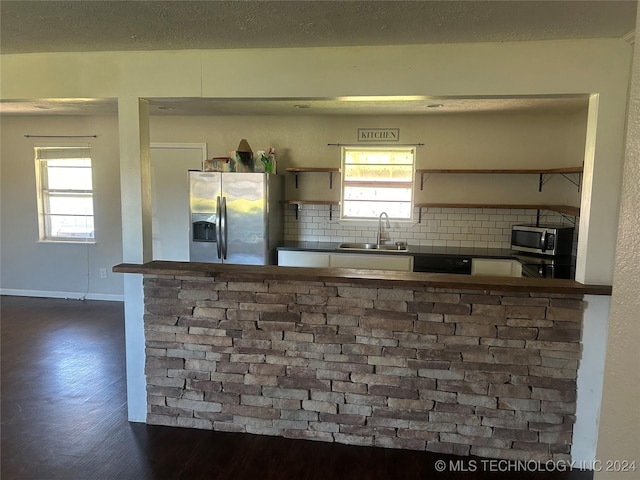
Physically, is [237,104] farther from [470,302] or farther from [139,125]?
[470,302]

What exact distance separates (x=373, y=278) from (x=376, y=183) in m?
2.61

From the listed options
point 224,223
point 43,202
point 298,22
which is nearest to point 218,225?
point 224,223

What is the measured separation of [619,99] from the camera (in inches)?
83.2

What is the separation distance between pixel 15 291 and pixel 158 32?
4907 mm

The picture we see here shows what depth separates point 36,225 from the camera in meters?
5.41

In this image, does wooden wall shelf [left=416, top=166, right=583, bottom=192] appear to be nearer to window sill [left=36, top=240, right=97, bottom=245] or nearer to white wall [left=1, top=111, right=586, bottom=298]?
white wall [left=1, top=111, right=586, bottom=298]

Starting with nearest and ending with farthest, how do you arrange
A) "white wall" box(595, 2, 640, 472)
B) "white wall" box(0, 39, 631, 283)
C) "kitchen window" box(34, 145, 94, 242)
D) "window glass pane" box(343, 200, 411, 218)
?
"white wall" box(595, 2, 640, 472), "white wall" box(0, 39, 631, 283), "window glass pane" box(343, 200, 411, 218), "kitchen window" box(34, 145, 94, 242)

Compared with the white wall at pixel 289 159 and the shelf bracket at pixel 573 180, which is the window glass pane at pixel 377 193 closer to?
the white wall at pixel 289 159

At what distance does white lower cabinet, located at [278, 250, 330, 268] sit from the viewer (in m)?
4.28

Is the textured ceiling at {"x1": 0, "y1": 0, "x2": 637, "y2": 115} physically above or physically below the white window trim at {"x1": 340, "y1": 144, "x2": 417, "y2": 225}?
above

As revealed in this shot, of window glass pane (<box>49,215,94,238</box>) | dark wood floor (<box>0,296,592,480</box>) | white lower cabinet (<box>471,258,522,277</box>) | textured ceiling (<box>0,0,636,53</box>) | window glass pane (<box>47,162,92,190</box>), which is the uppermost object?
textured ceiling (<box>0,0,636,53</box>)

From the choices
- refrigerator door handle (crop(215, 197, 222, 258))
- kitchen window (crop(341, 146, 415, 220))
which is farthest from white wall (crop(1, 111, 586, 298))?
refrigerator door handle (crop(215, 197, 222, 258))

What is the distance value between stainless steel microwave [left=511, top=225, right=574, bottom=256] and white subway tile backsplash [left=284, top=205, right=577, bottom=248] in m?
0.34

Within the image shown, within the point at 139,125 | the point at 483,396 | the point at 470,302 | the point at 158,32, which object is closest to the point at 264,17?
the point at 158,32
